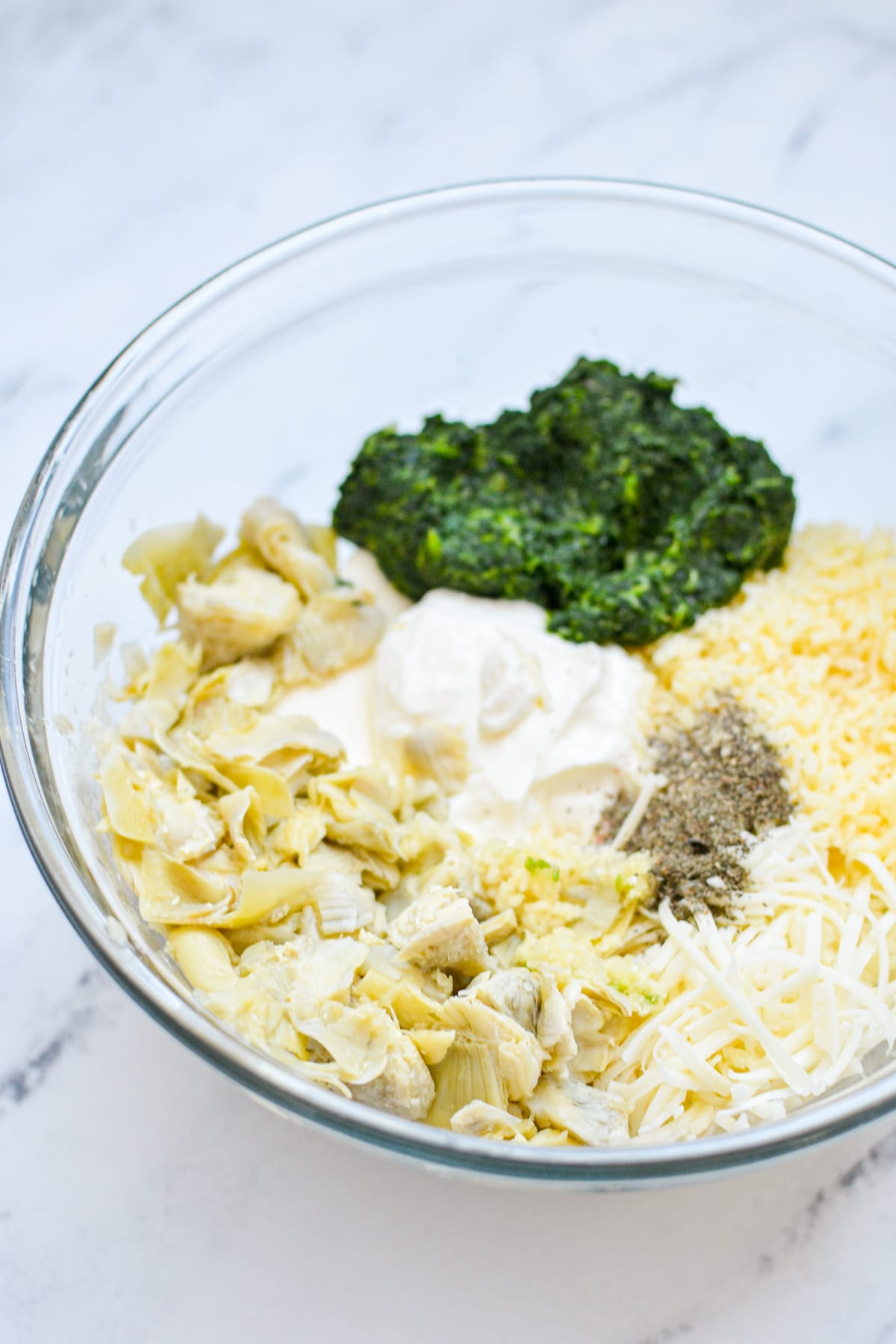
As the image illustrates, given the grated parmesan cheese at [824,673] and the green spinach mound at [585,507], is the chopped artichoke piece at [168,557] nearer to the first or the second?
the green spinach mound at [585,507]

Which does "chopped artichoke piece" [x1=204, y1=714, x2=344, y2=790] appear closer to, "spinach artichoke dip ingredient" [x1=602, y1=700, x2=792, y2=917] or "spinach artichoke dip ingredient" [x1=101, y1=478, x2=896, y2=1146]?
"spinach artichoke dip ingredient" [x1=101, y1=478, x2=896, y2=1146]

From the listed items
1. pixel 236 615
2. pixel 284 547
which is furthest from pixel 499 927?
pixel 284 547

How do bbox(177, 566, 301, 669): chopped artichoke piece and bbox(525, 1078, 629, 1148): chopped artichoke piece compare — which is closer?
bbox(525, 1078, 629, 1148): chopped artichoke piece

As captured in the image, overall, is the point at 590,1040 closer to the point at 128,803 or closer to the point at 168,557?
the point at 128,803

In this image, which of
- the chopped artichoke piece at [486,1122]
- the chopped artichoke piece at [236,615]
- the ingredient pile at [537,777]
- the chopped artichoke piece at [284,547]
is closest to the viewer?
the chopped artichoke piece at [486,1122]

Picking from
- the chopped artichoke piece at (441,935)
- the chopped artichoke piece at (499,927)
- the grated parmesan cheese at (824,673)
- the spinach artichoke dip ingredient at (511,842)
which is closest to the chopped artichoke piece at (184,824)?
the spinach artichoke dip ingredient at (511,842)

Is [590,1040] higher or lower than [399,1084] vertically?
lower

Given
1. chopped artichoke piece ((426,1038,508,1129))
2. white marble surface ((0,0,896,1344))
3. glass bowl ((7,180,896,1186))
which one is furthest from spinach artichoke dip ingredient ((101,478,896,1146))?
white marble surface ((0,0,896,1344))
